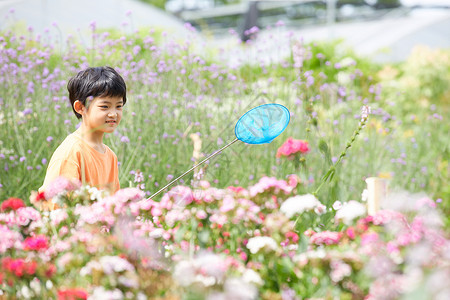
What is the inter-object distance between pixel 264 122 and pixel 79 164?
77 cm

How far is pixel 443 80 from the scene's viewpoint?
29.9 feet

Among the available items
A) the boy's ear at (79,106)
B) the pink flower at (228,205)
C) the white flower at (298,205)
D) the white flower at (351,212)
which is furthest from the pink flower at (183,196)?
the boy's ear at (79,106)

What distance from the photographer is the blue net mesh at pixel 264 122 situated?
2.29 metres

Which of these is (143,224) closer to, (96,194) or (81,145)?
(96,194)

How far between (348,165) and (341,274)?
8.89 ft

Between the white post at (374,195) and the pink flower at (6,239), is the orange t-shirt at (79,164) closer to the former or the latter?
the pink flower at (6,239)

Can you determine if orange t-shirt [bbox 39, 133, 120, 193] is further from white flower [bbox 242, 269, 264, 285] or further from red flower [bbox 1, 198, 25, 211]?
white flower [bbox 242, 269, 264, 285]

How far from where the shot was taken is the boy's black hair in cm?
250

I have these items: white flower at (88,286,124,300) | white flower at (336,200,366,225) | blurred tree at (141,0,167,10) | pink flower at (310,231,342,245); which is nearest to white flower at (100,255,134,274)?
white flower at (88,286,124,300)

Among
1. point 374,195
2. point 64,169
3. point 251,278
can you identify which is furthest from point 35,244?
point 374,195

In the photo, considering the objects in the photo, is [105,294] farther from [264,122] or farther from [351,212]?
[264,122]

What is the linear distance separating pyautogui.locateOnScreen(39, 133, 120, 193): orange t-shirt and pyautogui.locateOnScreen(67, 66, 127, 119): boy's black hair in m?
0.20

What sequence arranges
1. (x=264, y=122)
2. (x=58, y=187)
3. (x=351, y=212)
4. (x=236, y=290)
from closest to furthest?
1. (x=236, y=290)
2. (x=58, y=187)
3. (x=351, y=212)
4. (x=264, y=122)

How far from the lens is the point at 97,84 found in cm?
251
